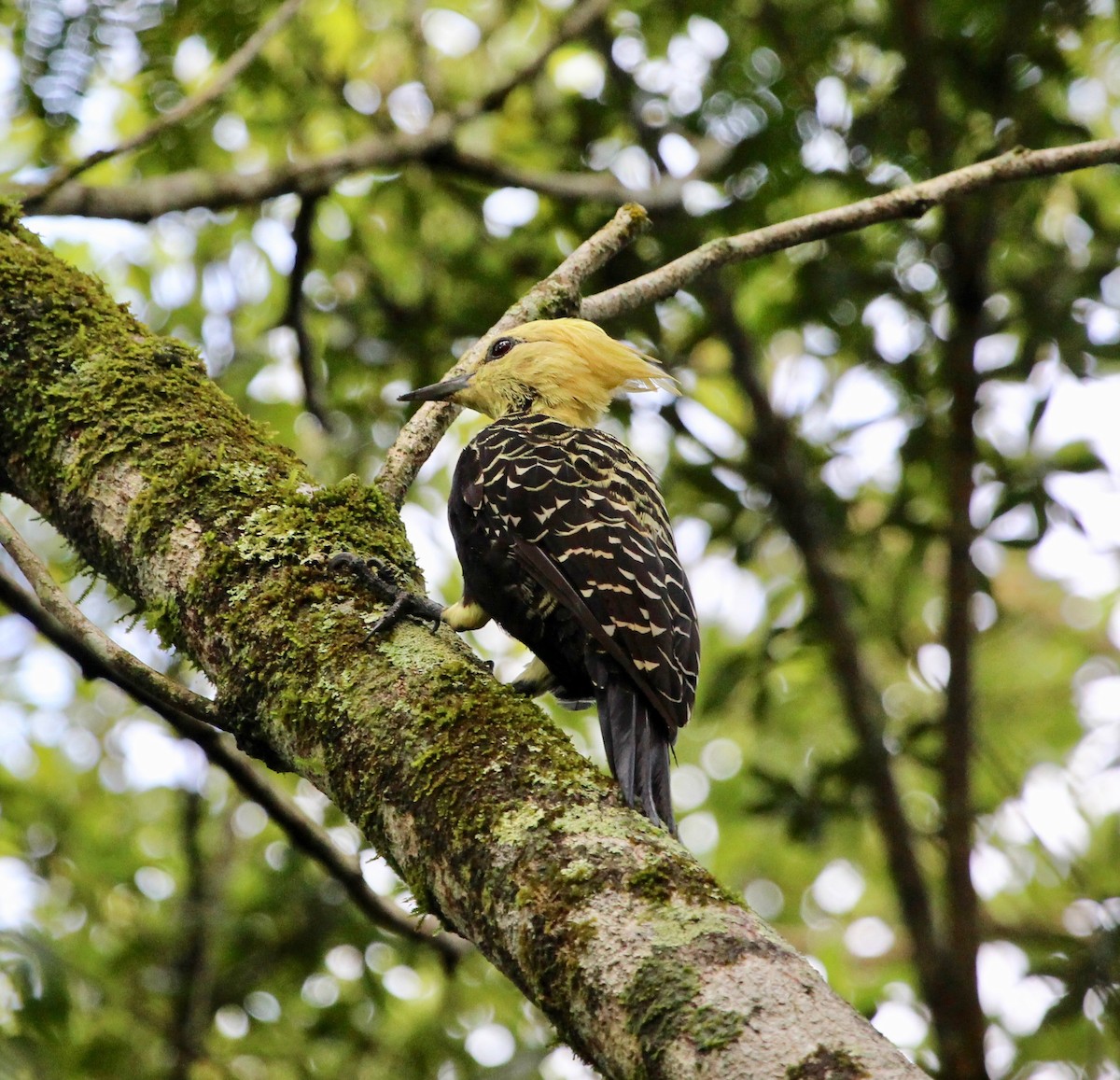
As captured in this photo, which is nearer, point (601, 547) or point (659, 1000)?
point (659, 1000)

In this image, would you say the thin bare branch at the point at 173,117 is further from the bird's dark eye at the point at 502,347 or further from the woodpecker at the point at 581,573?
the bird's dark eye at the point at 502,347

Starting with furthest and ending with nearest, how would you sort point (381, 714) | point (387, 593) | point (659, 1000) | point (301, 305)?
point (301, 305) < point (387, 593) < point (381, 714) < point (659, 1000)

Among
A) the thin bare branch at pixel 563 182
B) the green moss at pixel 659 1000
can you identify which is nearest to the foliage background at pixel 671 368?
the thin bare branch at pixel 563 182

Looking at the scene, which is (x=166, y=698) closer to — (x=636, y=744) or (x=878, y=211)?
(x=636, y=744)

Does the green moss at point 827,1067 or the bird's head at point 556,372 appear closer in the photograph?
the green moss at point 827,1067

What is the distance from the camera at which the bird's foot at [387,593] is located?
93.7 inches

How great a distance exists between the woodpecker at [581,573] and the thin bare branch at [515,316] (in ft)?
0.24

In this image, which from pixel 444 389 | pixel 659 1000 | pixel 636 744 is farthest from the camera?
pixel 444 389

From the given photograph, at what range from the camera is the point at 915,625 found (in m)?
6.71

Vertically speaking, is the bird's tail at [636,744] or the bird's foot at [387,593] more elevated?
the bird's foot at [387,593]

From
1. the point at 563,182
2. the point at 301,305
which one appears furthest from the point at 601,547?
the point at 563,182

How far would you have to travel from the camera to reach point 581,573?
11.2 feet

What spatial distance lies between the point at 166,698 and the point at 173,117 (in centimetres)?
235

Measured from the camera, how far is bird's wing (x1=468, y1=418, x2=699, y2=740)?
3.23 meters
